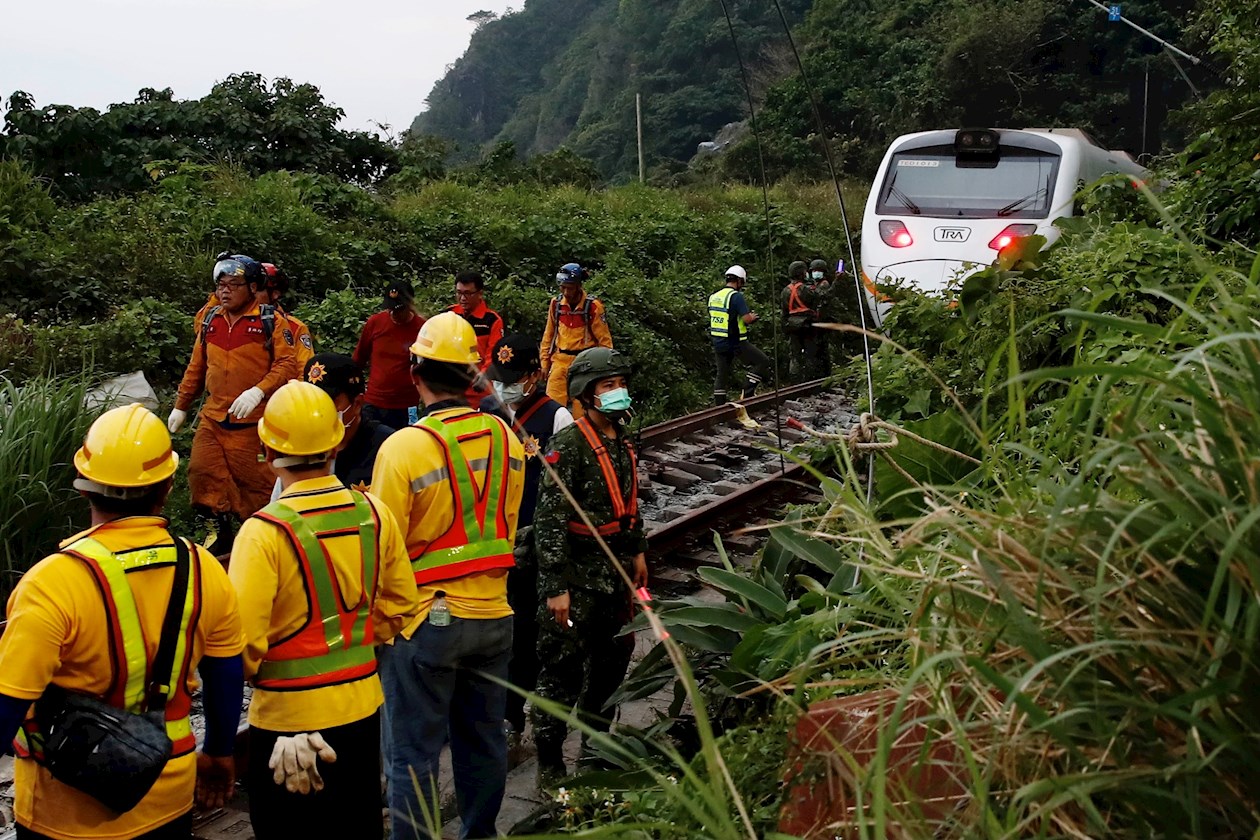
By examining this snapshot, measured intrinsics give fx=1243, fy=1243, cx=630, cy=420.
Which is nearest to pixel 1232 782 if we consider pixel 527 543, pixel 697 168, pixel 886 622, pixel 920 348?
pixel 886 622

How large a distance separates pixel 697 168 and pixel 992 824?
145 ft

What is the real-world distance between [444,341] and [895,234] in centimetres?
922

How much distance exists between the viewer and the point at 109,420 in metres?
3.36

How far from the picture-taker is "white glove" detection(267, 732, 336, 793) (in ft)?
12.0

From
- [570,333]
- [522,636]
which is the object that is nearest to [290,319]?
[570,333]

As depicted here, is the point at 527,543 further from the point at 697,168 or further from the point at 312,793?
the point at 697,168

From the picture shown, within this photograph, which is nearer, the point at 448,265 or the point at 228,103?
the point at 448,265

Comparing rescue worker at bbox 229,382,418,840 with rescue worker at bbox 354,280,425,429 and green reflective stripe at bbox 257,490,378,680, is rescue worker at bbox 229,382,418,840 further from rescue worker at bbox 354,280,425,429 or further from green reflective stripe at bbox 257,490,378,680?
rescue worker at bbox 354,280,425,429

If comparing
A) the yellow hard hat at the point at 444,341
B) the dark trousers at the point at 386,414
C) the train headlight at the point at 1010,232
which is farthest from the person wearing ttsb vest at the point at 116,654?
the train headlight at the point at 1010,232

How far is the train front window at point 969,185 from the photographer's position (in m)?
12.9

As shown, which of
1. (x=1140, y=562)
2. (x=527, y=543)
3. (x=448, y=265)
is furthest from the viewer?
(x=448, y=265)

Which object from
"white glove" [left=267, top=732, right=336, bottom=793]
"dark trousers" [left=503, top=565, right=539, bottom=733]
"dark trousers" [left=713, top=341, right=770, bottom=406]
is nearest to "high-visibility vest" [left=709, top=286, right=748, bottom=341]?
"dark trousers" [left=713, top=341, right=770, bottom=406]

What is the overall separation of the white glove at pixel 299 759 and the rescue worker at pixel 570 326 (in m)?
7.11

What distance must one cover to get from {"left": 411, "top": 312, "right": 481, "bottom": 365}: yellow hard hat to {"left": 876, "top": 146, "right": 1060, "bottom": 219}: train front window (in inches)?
369
